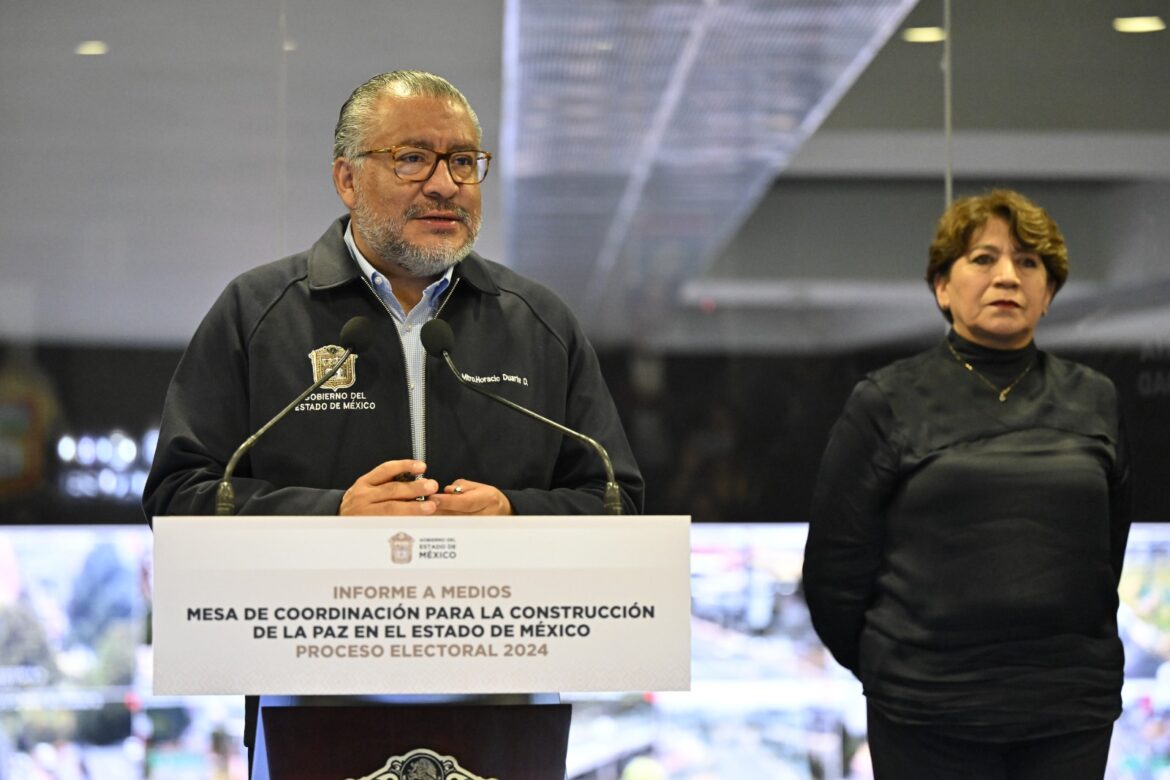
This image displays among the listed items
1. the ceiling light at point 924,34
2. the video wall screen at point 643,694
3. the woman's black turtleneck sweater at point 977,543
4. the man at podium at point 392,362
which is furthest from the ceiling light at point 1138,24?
the man at podium at point 392,362

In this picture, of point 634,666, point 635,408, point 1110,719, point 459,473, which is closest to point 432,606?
point 634,666

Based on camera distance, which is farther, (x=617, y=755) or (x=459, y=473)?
(x=617, y=755)

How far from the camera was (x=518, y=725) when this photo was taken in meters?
1.73

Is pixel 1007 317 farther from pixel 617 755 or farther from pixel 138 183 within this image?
pixel 138 183

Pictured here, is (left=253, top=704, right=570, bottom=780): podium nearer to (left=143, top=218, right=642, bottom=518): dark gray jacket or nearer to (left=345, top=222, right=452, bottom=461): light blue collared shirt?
A: (left=143, top=218, right=642, bottom=518): dark gray jacket

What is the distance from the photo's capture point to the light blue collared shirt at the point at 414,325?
7.22 ft

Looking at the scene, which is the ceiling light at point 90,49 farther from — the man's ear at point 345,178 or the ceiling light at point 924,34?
the ceiling light at point 924,34

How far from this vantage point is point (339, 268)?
227cm

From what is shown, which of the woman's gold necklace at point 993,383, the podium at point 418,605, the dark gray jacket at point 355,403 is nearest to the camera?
the podium at point 418,605

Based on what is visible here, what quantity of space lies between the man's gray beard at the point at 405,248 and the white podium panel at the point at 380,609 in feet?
2.32

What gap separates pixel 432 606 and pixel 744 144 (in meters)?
2.53

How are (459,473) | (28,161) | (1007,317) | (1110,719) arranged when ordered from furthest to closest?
(28,161)
(1007,317)
(1110,719)
(459,473)


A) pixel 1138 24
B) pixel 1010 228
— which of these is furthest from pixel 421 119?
pixel 1138 24

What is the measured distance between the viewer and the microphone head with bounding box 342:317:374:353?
1939 mm
